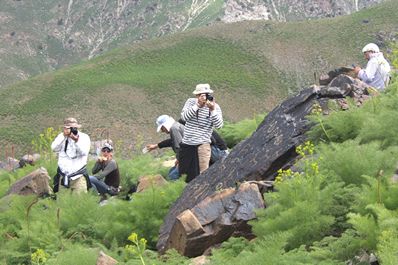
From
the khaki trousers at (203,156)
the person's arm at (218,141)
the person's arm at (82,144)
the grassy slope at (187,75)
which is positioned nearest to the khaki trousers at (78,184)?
the person's arm at (82,144)

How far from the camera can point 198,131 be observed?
33.7 feet

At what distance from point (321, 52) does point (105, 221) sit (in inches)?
4468

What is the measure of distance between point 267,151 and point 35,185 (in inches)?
190

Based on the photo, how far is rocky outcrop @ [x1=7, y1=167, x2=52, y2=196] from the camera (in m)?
11.1

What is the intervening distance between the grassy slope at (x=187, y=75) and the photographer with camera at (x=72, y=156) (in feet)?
272

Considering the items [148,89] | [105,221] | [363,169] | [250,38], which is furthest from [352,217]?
[250,38]

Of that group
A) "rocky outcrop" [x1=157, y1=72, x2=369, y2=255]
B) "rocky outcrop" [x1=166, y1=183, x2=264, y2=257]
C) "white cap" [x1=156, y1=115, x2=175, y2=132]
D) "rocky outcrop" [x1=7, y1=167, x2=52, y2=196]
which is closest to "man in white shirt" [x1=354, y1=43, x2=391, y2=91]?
"rocky outcrop" [x1=157, y1=72, x2=369, y2=255]

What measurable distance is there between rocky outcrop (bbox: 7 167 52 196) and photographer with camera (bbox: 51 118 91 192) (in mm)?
587

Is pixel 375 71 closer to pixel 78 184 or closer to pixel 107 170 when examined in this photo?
pixel 107 170

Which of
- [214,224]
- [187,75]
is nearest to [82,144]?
[214,224]

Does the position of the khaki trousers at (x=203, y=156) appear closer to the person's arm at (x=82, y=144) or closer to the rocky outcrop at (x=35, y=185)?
the person's arm at (x=82, y=144)

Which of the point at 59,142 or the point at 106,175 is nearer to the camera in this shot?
the point at 59,142

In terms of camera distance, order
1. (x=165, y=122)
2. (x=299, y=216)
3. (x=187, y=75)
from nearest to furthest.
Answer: (x=299, y=216)
(x=165, y=122)
(x=187, y=75)

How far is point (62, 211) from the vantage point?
8695 mm
